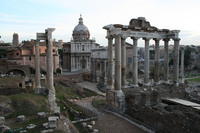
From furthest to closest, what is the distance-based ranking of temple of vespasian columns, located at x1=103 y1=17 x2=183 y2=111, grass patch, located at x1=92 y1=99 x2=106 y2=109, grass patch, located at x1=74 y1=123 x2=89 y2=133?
grass patch, located at x1=92 y1=99 x2=106 y2=109 < temple of vespasian columns, located at x1=103 y1=17 x2=183 y2=111 < grass patch, located at x1=74 y1=123 x2=89 y2=133

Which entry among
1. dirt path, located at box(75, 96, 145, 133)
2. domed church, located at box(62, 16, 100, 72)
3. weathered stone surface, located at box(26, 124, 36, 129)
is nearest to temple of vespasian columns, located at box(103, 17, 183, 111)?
dirt path, located at box(75, 96, 145, 133)

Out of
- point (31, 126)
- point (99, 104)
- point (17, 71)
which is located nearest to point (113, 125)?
point (31, 126)

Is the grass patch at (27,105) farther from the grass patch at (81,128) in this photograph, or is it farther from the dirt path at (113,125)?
the dirt path at (113,125)

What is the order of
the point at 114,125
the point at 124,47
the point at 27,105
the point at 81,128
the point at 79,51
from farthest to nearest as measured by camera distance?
the point at 79,51 → the point at 124,47 → the point at 27,105 → the point at 114,125 → the point at 81,128

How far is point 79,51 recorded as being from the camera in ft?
214

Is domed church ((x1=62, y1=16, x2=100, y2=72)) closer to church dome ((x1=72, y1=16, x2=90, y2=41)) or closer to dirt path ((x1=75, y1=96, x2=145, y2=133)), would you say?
church dome ((x1=72, y1=16, x2=90, y2=41))

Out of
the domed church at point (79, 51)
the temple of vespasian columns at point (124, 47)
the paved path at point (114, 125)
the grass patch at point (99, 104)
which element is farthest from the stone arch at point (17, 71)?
the paved path at point (114, 125)

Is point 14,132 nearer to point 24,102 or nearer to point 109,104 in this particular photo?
point 24,102

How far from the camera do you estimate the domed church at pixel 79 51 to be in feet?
213

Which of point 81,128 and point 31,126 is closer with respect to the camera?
point 31,126

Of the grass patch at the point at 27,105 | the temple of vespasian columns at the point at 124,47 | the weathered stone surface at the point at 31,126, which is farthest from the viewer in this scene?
the temple of vespasian columns at the point at 124,47

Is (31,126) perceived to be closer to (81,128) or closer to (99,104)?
(81,128)

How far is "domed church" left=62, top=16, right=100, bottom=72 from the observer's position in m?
64.9

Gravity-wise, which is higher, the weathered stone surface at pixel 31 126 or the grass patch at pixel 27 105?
the grass patch at pixel 27 105
